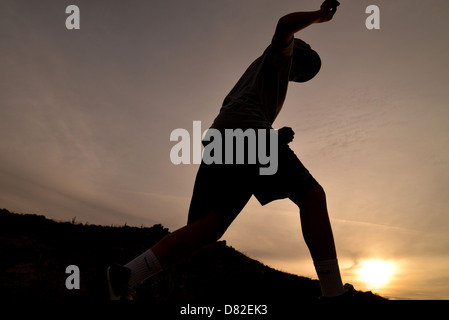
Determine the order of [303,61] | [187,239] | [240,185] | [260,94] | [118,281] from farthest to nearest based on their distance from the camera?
1. [303,61]
2. [260,94]
3. [240,185]
4. [187,239]
5. [118,281]

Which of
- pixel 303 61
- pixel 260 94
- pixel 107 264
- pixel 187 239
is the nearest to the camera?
pixel 187 239

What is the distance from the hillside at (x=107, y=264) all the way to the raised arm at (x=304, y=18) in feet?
12.7

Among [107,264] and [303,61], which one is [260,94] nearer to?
[303,61]

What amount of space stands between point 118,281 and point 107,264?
346 cm

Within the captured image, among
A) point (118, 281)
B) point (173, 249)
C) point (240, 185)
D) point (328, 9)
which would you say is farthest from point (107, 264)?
point (328, 9)

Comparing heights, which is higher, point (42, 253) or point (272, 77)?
point (272, 77)

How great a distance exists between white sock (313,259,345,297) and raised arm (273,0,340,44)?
67.7 inches

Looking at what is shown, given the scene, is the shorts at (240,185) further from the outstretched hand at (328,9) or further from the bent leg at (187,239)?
the outstretched hand at (328,9)

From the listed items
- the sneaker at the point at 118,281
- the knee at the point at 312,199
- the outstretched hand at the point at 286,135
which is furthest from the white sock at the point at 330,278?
the sneaker at the point at 118,281

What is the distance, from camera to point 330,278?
6.68 ft
